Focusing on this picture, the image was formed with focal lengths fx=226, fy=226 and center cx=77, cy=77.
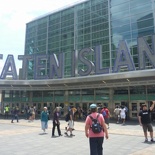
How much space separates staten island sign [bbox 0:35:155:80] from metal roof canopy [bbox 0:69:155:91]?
1.18 meters

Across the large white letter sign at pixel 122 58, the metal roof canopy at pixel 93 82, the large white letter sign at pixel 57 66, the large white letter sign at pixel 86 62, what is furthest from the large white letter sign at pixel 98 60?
the large white letter sign at pixel 57 66

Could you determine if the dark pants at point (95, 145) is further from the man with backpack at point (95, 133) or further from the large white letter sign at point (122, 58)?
the large white letter sign at point (122, 58)

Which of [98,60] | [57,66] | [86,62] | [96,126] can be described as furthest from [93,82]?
[96,126]

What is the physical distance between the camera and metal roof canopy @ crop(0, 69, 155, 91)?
882 inches

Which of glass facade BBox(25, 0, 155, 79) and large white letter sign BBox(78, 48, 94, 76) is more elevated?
glass facade BBox(25, 0, 155, 79)

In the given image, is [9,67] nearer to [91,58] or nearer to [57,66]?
[57,66]

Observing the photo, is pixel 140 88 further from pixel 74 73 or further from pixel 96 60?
pixel 74 73

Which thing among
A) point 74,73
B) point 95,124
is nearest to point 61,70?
point 74,73

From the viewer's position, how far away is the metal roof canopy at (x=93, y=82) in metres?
22.4

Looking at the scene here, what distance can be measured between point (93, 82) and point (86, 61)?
11.2 ft

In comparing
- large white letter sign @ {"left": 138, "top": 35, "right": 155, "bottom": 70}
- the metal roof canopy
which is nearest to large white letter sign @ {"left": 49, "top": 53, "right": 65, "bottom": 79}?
the metal roof canopy

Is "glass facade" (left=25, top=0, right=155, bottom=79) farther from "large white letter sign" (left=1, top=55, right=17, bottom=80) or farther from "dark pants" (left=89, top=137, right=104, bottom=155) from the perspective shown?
"dark pants" (left=89, top=137, right=104, bottom=155)

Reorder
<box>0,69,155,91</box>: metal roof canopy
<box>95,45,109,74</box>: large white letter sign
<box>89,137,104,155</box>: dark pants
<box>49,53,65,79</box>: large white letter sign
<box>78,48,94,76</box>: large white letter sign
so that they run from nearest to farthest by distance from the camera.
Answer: <box>89,137,104,155</box>: dark pants
<box>0,69,155,91</box>: metal roof canopy
<box>95,45,109,74</box>: large white letter sign
<box>78,48,94,76</box>: large white letter sign
<box>49,53,65,79</box>: large white letter sign

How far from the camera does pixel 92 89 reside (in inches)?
1204
